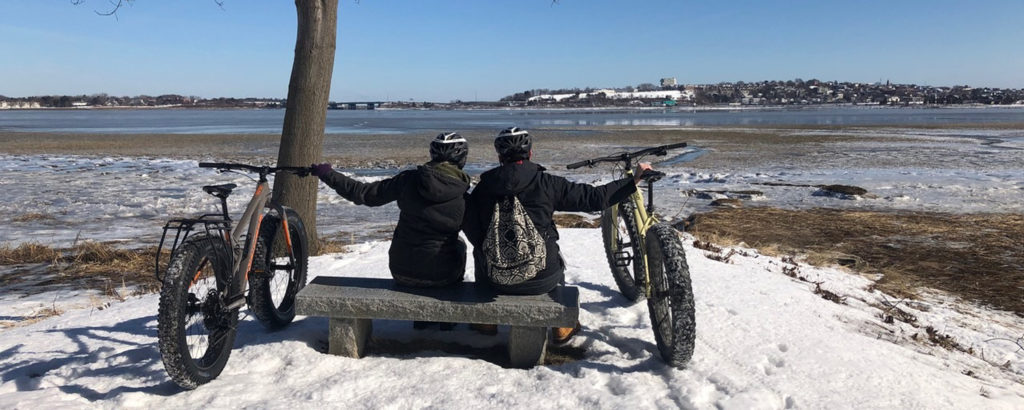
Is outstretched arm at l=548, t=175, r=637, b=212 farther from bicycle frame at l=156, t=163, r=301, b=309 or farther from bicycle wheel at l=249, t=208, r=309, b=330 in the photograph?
bicycle wheel at l=249, t=208, r=309, b=330

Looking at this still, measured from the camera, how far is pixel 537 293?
13.2ft

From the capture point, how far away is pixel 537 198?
12.8ft

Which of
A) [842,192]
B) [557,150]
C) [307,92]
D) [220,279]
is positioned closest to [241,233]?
[220,279]

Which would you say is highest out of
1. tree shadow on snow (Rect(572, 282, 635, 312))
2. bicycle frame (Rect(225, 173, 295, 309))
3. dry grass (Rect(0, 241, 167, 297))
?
bicycle frame (Rect(225, 173, 295, 309))

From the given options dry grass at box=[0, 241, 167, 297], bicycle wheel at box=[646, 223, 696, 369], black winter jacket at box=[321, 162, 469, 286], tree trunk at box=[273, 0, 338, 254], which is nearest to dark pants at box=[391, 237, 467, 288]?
black winter jacket at box=[321, 162, 469, 286]

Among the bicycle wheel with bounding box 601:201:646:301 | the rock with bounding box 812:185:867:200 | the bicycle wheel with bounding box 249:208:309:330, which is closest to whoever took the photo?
the bicycle wheel with bounding box 249:208:309:330

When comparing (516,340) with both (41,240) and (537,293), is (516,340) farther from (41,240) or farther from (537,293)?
(41,240)

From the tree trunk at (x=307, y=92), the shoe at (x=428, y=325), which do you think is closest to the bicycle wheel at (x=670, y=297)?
the shoe at (x=428, y=325)

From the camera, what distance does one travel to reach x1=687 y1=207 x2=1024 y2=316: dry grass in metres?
6.86

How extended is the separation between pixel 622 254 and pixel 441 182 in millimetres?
2019

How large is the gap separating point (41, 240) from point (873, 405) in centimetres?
1036

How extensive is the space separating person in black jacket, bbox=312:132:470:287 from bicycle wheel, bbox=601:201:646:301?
1.53 metres

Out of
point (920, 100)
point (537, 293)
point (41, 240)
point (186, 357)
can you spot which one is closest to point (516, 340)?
point (537, 293)

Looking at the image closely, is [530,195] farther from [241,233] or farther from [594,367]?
[241,233]
